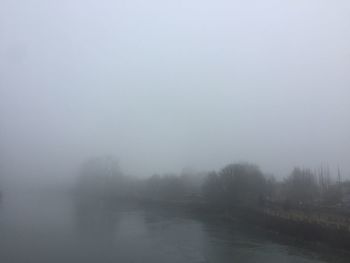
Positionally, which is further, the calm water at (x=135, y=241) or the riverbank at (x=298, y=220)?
the riverbank at (x=298, y=220)

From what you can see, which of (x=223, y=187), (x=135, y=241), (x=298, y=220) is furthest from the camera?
(x=223, y=187)

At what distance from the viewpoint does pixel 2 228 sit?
20359mm

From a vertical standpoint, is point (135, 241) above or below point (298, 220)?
below

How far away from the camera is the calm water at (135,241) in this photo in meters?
15.6

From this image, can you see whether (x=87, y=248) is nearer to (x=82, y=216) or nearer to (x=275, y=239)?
(x=275, y=239)

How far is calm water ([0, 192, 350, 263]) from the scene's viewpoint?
51.1 feet

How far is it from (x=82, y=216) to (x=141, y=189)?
14.5 m

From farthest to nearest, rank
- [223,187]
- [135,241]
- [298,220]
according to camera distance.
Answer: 1. [223,187]
2. [298,220]
3. [135,241]

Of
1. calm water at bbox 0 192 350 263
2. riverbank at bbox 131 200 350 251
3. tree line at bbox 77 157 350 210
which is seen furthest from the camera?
tree line at bbox 77 157 350 210

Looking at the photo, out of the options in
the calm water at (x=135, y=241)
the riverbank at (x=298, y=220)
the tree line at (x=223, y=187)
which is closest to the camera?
the calm water at (x=135, y=241)

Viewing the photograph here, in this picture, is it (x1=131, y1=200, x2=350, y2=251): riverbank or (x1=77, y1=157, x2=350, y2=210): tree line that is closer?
(x1=131, y1=200, x2=350, y2=251): riverbank

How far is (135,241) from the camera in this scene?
18.6 m

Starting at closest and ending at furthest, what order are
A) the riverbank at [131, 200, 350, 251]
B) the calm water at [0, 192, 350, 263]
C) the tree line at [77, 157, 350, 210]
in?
the calm water at [0, 192, 350, 263] → the riverbank at [131, 200, 350, 251] → the tree line at [77, 157, 350, 210]

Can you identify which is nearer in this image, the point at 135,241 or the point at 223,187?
the point at 135,241
